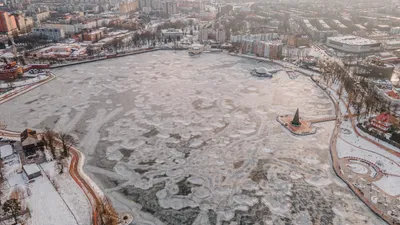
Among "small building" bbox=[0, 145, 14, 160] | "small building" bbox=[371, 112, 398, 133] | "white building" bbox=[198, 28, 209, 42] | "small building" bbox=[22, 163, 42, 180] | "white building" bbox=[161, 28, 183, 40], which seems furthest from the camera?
"white building" bbox=[161, 28, 183, 40]

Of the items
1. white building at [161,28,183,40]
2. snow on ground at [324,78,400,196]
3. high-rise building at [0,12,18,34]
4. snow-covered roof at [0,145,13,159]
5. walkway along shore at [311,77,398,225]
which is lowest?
snow on ground at [324,78,400,196]

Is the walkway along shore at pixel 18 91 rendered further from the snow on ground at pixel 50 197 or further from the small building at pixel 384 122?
the small building at pixel 384 122

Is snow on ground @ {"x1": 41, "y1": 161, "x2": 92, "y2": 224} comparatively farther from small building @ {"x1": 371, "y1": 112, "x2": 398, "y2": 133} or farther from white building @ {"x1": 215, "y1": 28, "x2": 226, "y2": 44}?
white building @ {"x1": 215, "y1": 28, "x2": 226, "y2": 44}

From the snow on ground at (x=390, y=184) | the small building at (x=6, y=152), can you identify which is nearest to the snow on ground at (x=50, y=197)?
the small building at (x=6, y=152)

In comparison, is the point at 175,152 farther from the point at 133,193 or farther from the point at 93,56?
the point at 93,56

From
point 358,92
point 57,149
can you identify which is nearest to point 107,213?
point 57,149

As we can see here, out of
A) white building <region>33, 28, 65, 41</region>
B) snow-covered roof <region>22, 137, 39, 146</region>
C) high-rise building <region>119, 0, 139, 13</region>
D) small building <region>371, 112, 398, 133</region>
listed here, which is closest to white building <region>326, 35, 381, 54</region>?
small building <region>371, 112, 398, 133</region>

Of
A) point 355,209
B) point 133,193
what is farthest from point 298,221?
point 133,193
